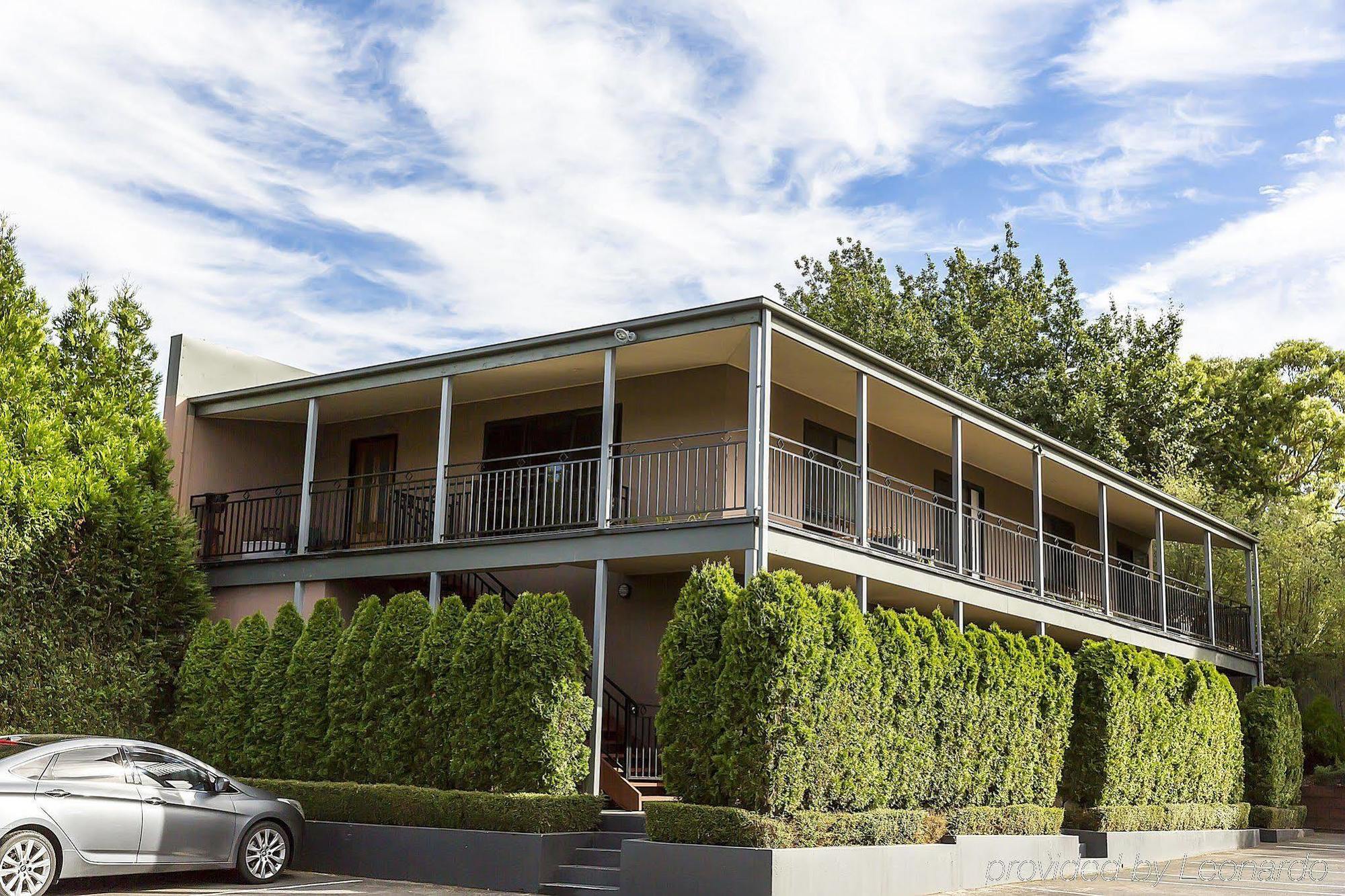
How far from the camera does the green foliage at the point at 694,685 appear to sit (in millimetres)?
11914

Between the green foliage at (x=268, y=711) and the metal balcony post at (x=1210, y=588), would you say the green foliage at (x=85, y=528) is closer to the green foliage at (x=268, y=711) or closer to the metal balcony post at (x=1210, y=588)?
the green foliage at (x=268, y=711)

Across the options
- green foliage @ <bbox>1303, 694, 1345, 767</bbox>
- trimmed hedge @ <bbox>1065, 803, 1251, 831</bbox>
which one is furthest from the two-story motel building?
green foliage @ <bbox>1303, 694, 1345, 767</bbox>

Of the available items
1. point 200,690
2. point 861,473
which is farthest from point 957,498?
point 200,690

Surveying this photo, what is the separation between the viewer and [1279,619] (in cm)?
2931

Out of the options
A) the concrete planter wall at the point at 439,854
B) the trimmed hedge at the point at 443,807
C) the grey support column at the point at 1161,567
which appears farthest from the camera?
the grey support column at the point at 1161,567

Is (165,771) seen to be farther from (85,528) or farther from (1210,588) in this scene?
(1210,588)

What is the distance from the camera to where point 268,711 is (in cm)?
1529

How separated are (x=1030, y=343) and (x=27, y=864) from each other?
98.2 ft

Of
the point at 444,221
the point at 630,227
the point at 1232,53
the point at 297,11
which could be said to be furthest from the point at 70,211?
the point at 1232,53

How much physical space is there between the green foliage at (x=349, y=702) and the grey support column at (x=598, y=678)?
8.48ft

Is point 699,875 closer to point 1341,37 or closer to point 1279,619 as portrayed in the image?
point 1341,37

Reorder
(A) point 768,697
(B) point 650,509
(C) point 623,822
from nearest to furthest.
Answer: (A) point 768,697 → (C) point 623,822 → (B) point 650,509

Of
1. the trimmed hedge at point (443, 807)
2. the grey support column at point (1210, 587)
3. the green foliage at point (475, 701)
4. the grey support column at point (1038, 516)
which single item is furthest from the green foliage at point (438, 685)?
the grey support column at point (1210, 587)

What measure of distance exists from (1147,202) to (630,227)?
1013 cm
